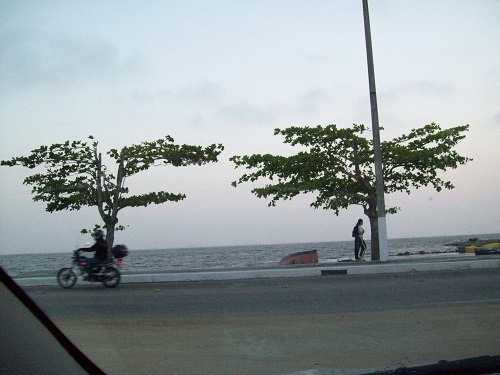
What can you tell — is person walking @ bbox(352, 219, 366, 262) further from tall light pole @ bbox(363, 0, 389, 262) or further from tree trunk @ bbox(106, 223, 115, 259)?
tree trunk @ bbox(106, 223, 115, 259)

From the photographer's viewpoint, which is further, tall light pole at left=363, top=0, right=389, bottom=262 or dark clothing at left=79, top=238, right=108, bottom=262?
tall light pole at left=363, top=0, right=389, bottom=262

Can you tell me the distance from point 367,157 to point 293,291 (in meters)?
12.4

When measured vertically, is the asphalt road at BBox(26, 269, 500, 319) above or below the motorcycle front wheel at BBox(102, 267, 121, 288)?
below

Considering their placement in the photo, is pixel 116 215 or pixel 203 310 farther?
pixel 116 215

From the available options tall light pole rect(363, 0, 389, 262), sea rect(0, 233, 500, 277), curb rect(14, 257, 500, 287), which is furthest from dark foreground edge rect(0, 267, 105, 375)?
→ tall light pole rect(363, 0, 389, 262)

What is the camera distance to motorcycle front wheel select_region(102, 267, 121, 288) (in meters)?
13.8

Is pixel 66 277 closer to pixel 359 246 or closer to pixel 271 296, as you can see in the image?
pixel 271 296

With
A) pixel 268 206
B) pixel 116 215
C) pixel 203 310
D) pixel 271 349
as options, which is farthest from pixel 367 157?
pixel 271 349

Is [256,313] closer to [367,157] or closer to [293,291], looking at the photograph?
[293,291]

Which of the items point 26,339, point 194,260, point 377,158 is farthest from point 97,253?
point 194,260

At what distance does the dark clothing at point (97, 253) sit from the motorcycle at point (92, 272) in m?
0.07

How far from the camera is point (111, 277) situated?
13836mm

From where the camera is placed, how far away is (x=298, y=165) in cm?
2312

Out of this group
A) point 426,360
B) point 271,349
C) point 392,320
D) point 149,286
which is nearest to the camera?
point 426,360
